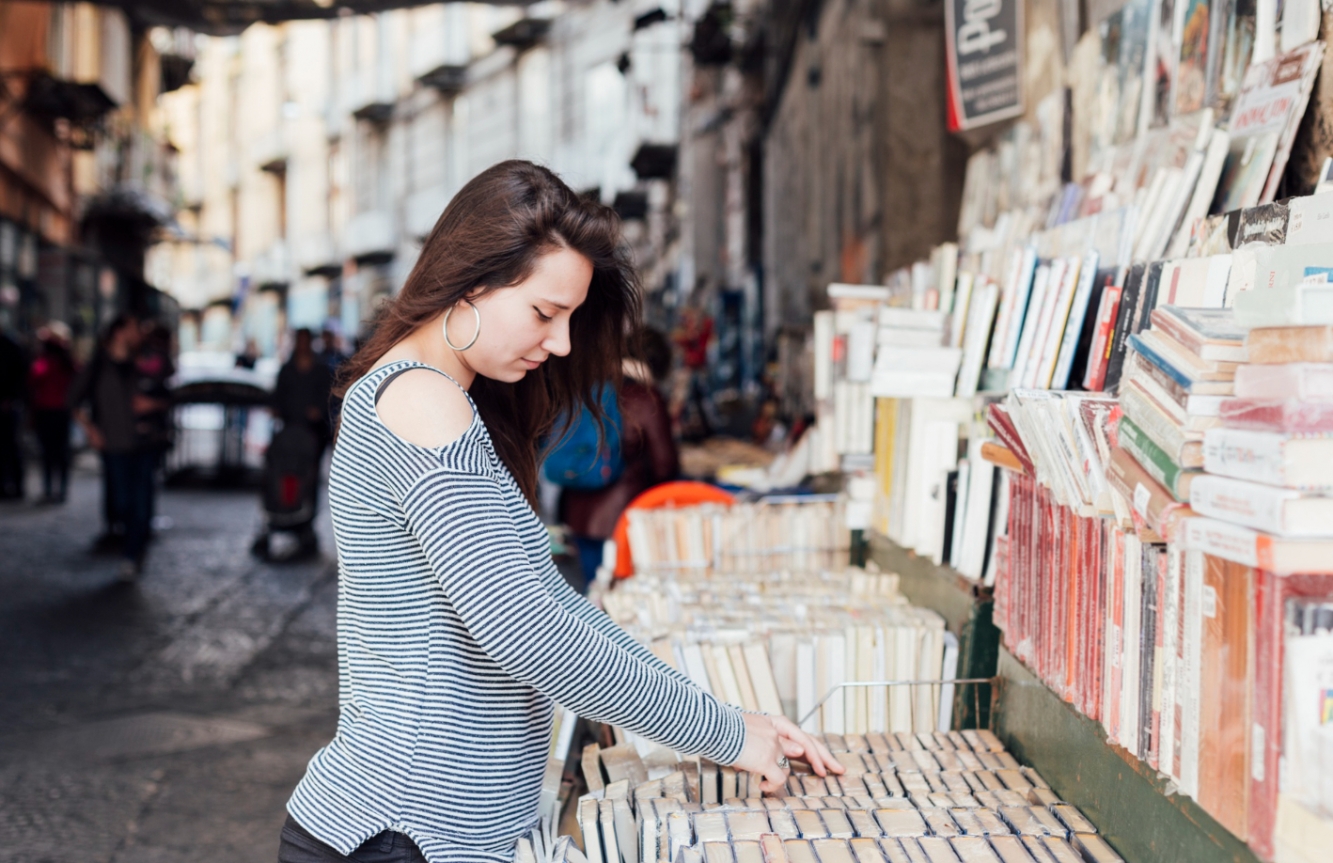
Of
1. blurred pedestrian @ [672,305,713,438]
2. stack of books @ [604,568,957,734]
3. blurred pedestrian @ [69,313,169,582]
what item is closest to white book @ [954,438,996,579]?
stack of books @ [604,568,957,734]

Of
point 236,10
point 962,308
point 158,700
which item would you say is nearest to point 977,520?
point 962,308

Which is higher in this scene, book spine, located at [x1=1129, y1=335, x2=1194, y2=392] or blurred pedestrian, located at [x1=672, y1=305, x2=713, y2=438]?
blurred pedestrian, located at [x1=672, y1=305, x2=713, y2=438]

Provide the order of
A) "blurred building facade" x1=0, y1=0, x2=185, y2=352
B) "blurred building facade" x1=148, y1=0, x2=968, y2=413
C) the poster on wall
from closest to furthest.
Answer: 1. the poster on wall
2. "blurred building facade" x1=148, y1=0, x2=968, y2=413
3. "blurred building facade" x1=0, y1=0, x2=185, y2=352

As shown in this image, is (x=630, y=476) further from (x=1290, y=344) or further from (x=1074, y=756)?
(x=1290, y=344)

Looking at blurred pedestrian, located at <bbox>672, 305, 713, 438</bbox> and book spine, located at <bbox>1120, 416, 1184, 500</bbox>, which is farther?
blurred pedestrian, located at <bbox>672, 305, 713, 438</bbox>

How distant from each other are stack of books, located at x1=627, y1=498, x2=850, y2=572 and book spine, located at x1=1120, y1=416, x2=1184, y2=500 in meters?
2.19

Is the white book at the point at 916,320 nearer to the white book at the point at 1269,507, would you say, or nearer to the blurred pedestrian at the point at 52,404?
the white book at the point at 1269,507

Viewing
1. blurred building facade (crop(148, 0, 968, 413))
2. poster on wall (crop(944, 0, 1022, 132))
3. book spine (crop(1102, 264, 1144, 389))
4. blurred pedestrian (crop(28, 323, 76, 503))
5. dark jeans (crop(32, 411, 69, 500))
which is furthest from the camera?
dark jeans (crop(32, 411, 69, 500))

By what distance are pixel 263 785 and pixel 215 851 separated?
54 centimetres

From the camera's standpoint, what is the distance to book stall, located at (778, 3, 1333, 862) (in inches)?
42.8

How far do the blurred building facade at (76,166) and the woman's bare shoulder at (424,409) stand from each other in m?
14.6

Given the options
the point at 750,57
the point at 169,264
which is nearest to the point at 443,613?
the point at 750,57

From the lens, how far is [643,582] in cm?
328

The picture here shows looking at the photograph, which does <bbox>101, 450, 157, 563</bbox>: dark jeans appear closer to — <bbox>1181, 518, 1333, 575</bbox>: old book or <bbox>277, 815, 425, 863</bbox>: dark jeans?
<bbox>277, 815, 425, 863</bbox>: dark jeans
